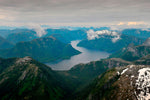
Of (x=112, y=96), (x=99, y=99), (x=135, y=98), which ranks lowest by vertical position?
(x=99, y=99)

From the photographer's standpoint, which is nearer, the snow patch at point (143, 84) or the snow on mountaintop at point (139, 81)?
the snow patch at point (143, 84)

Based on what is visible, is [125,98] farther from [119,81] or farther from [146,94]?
[119,81]

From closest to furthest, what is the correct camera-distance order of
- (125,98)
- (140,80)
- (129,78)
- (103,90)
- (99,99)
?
(125,98) < (140,80) < (129,78) < (99,99) < (103,90)

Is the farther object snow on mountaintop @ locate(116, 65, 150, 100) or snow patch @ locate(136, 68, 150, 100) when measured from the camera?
snow on mountaintop @ locate(116, 65, 150, 100)

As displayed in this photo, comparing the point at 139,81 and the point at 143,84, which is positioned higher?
the point at 139,81

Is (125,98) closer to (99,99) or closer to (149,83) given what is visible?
(149,83)

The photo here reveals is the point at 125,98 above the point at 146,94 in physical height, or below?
below

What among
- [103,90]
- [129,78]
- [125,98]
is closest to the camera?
[125,98]

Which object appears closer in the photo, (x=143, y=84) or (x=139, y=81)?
(x=143, y=84)

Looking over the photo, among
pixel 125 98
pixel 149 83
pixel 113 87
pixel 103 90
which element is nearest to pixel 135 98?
pixel 125 98

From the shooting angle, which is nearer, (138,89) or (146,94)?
(146,94)
